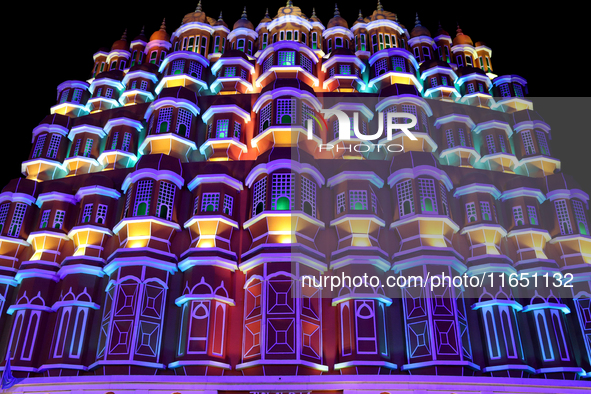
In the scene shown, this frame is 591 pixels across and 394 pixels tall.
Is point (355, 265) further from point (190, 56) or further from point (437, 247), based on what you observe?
point (190, 56)

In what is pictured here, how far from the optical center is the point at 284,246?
2994 centimetres

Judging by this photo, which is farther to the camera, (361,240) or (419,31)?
(419,31)

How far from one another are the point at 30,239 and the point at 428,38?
136ft

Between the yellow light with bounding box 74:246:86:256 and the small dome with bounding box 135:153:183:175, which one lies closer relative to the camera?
the yellow light with bounding box 74:246:86:256

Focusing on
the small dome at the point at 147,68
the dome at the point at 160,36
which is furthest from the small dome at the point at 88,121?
the dome at the point at 160,36

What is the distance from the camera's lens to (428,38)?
52.2 metres

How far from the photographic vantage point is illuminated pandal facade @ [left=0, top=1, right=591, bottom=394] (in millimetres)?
28188

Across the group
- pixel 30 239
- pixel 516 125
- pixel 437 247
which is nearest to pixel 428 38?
pixel 516 125

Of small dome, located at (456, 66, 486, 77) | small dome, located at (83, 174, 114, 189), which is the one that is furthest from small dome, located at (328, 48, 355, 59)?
small dome, located at (83, 174, 114, 189)

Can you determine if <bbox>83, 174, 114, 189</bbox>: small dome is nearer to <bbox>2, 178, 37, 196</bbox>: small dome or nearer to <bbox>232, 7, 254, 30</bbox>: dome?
<bbox>2, 178, 37, 196</bbox>: small dome

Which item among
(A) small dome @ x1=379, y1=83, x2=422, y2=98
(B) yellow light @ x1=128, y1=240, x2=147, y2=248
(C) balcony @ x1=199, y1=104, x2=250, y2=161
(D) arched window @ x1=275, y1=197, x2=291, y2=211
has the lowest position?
(B) yellow light @ x1=128, y1=240, x2=147, y2=248

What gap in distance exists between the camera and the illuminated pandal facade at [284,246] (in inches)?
1110

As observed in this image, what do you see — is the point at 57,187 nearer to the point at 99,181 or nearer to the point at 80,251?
the point at 99,181

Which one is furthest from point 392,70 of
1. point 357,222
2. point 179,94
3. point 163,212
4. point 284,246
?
point 163,212
